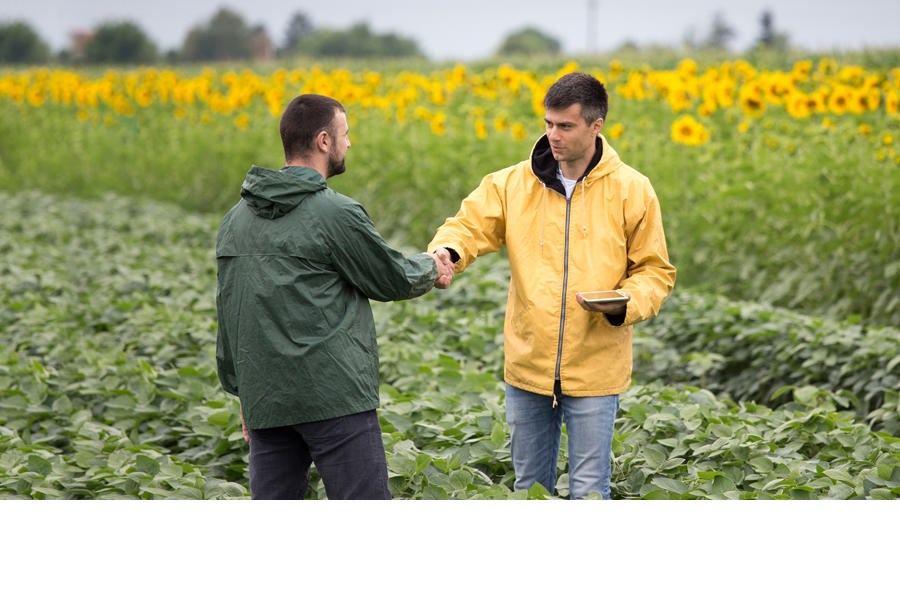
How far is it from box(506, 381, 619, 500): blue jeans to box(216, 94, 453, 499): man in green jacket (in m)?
0.60

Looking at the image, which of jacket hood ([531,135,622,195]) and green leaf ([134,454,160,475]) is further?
green leaf ([134,454,160,475])

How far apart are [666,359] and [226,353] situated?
3226 millimetres

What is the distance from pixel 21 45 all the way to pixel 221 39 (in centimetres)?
620

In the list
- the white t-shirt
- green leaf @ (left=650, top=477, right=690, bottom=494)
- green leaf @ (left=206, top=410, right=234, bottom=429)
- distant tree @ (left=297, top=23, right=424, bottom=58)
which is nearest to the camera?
the white t-shirt

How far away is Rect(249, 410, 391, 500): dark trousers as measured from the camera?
2830 millimetres

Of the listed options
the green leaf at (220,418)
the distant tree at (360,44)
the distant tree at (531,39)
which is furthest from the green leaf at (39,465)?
the distant tree at (531,39)

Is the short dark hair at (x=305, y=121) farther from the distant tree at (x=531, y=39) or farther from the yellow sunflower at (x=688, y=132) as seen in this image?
the distant tree at (x=531, y=39)

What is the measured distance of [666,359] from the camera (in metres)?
5.67

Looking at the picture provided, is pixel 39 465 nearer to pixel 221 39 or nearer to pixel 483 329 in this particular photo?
pixel 483 329

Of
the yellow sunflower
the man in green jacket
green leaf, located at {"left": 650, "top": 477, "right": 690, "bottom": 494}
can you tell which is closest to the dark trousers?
the man in green jacket

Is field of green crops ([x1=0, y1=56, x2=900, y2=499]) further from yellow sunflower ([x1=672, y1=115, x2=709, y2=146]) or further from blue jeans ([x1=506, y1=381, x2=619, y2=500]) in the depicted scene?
yellow sunflower ([x1=672, y1=115, x2=709, y2=146])

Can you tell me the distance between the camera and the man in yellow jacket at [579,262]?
313cm
